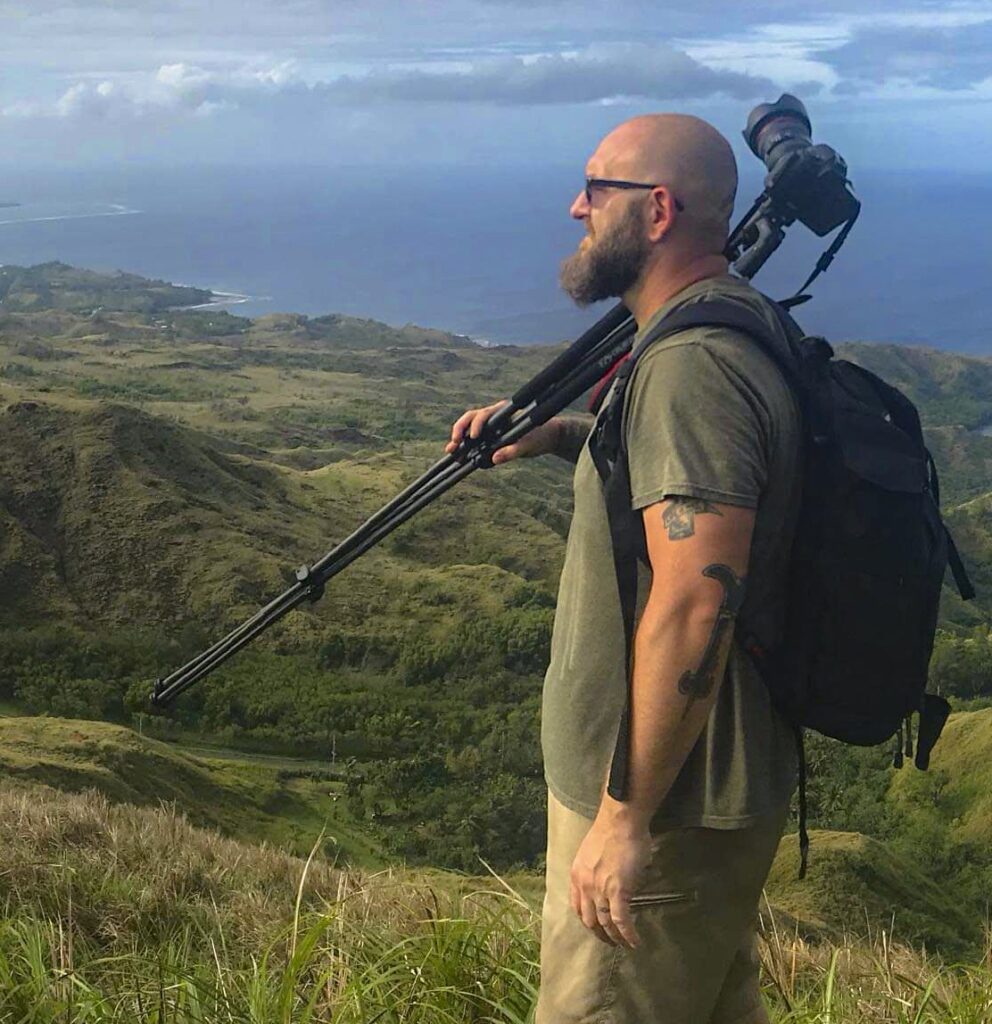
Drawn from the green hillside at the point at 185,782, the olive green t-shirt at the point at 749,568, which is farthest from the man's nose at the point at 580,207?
the green hillside at the point at 185,782

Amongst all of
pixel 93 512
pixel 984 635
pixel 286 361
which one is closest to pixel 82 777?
pixel 93 512

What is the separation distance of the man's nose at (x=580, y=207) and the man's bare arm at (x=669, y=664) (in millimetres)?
729

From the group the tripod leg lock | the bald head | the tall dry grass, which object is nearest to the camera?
the bald head

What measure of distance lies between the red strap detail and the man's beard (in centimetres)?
27

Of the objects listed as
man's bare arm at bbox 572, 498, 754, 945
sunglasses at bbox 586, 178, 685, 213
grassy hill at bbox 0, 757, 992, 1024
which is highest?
sunglasses at bbox 586, 178, 685, 213

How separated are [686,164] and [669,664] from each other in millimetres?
1031

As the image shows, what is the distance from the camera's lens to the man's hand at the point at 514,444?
3.18 m

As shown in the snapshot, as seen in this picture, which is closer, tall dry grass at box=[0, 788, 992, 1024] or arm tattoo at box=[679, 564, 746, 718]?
arm tattoo at box=[679, 564, 746, 718]

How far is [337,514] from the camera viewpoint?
3891 cm

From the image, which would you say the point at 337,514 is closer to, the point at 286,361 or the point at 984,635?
the point at 984,635

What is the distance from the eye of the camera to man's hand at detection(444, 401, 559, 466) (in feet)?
10.4

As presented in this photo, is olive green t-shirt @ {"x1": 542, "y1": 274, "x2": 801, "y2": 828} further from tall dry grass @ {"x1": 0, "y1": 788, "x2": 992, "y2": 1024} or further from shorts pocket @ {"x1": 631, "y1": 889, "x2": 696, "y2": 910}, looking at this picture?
tall dry grass @ {"x1": 0, "y1": 788, "x2": 992, "y2": 1024}

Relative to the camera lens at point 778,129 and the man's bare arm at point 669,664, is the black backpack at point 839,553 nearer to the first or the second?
the man's bare arm at point 669,664

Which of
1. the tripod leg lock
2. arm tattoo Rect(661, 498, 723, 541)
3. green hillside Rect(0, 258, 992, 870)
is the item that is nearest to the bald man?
arm tattoo Rect(661, 498, 723, 541)
